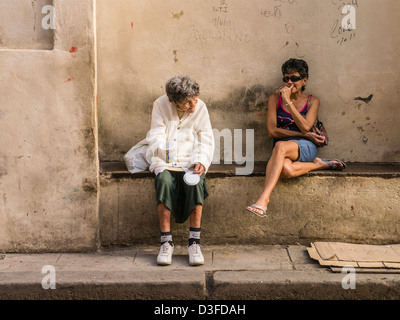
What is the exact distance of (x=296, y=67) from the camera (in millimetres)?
5324

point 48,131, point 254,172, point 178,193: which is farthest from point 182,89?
point 48,131

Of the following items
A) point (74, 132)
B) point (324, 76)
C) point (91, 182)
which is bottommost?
point (91, 182)

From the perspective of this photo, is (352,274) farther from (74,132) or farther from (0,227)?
(0,227)

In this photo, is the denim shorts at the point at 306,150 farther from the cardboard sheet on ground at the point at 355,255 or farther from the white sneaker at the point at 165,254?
the white sneaker at the point at 165,254

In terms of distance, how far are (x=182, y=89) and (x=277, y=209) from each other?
1.34 m

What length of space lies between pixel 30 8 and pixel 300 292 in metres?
3.10

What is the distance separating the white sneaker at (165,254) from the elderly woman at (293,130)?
0.91 metres

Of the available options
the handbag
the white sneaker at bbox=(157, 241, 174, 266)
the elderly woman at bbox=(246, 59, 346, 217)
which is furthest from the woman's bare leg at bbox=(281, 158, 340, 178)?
the white sneaker at bbox=(157, 241, 174, 266)

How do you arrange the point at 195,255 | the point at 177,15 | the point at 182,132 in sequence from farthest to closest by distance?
the point at 177,15, the point at 182,132, the point at 195,255

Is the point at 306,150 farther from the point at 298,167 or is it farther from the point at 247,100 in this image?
the point at 247,100

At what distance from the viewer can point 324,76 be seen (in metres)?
5.74

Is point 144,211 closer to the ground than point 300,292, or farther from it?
farther from it

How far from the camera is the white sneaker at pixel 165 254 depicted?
4.68 metres
